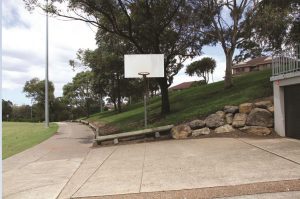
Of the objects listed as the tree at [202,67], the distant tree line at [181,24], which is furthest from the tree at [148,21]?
the tree at [202,67]

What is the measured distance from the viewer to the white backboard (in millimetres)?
18922

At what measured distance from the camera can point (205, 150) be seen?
11.7m

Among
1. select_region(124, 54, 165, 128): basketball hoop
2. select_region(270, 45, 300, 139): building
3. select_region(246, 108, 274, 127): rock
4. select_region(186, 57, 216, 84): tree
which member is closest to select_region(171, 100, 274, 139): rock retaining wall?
select_region(246, 108, 274, 127): rock

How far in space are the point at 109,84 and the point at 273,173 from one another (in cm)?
3719

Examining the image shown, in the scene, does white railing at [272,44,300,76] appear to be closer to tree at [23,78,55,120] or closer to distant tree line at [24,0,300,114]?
distant tree line at [24,0,300,114]

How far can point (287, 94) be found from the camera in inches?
549

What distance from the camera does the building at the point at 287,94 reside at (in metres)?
13.3

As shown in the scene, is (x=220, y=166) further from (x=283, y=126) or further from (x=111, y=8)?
(x=111, y=8)

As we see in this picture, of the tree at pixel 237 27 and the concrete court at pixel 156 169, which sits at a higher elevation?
the tree at pixel 237 27

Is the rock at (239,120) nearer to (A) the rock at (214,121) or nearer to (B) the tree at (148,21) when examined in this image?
(A) the rock at (214,121)

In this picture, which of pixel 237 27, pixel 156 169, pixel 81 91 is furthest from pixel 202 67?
pixel 156 169

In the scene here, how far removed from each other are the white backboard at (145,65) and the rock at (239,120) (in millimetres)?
4901

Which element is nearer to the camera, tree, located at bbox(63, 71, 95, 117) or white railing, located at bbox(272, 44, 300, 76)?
white railing, located at bbox(272, 44, 300, 76)

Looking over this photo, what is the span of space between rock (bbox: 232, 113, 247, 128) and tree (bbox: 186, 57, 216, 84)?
40.3 metres
